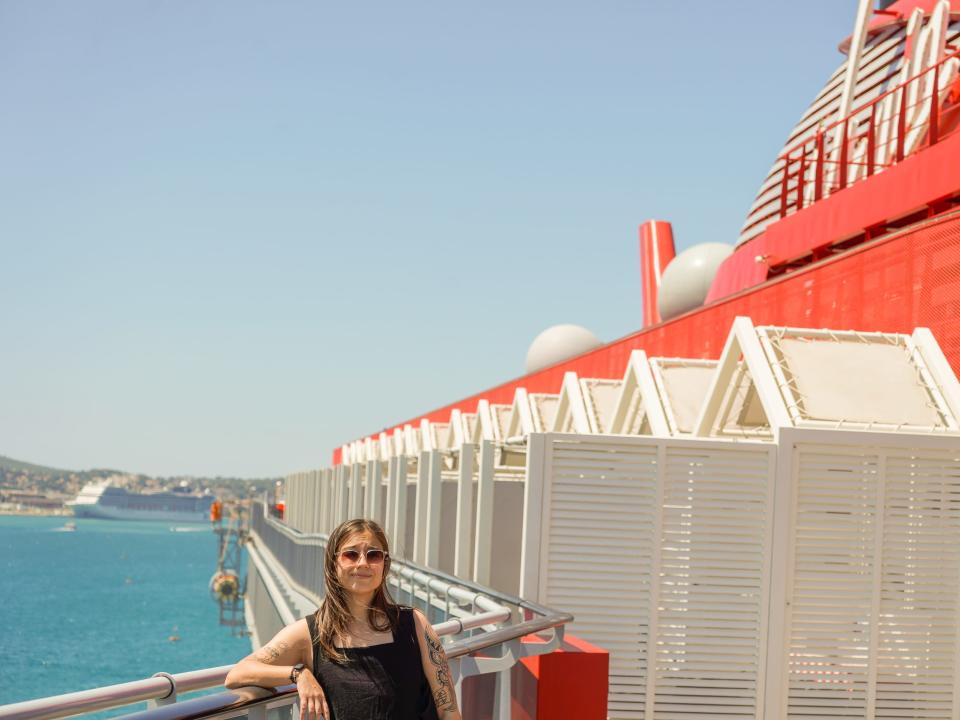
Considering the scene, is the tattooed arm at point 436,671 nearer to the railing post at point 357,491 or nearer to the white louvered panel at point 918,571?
the white louvered panel at point 918,571

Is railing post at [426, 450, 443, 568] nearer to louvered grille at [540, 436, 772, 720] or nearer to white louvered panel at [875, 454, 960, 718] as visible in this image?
louvered grille at [540, 436, 772, 720]

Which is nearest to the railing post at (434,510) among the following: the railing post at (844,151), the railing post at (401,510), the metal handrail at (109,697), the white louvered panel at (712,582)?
the railing post at (401,510)

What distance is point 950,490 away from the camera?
9148 millimetres

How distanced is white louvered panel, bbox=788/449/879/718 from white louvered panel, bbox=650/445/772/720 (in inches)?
11.1

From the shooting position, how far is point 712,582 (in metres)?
9.29

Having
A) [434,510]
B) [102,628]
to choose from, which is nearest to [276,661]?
[434,510]

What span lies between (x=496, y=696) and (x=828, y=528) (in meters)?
→ 3.94

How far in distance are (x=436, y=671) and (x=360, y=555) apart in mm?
440

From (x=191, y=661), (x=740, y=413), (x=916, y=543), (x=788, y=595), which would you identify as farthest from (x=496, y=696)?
(x=191, y=661)

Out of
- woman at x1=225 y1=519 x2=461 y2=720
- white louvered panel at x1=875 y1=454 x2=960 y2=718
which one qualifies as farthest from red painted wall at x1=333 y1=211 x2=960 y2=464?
woman at x1=225 y1=519 x2=461 y2=720

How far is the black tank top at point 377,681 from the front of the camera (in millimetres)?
3482

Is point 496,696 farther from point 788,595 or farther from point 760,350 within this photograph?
point 760,350

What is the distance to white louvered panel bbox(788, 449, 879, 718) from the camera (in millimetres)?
9078

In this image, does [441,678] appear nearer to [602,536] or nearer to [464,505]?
[602,536]
